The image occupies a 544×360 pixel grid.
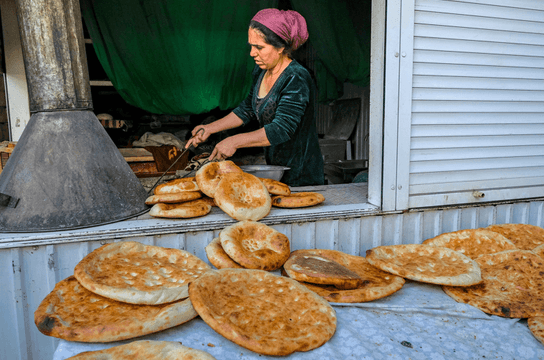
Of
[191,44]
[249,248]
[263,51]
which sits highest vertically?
[191,44]

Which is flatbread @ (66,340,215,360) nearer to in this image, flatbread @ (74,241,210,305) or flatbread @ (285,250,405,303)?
flatbread @ (74,241,210,305)

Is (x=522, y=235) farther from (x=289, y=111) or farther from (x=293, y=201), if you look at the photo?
(x=289, y=111)

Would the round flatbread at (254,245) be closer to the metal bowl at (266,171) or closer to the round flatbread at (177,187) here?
the round flatbread at (177,187)

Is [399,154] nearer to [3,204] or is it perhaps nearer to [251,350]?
[251,350]

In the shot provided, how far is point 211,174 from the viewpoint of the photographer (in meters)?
2.40

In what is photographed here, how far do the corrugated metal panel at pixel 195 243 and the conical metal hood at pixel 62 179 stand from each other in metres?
0.17

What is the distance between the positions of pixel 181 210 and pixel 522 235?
2322 mm

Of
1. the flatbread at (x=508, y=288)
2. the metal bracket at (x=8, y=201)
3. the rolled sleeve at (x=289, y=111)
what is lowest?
the flatbread at (x=508, y=288)

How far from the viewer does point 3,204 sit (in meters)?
1.93

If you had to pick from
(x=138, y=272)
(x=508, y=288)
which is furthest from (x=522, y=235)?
(x=138, y=272)

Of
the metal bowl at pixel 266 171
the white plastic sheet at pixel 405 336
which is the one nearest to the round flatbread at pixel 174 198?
the metal bowl at pixel 266 171

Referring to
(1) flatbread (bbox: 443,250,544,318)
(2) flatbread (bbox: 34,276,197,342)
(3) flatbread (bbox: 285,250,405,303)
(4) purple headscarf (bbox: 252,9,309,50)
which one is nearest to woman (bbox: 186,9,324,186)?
(4) purple headscarf (bbox: 252,9,309,50)

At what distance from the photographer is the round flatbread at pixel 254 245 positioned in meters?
1.72

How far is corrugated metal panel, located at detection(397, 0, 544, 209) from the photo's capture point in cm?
245
